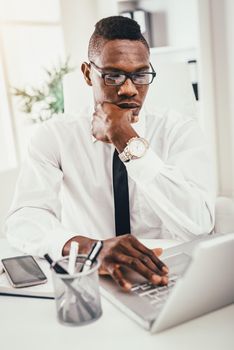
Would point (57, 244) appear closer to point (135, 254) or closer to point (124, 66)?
point (135, 254)

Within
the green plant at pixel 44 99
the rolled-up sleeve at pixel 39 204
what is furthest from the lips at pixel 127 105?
the green plant at pixel 44 99

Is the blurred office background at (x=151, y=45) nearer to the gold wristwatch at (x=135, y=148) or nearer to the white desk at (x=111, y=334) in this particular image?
the gold wristwatch at (x=135, y=148)

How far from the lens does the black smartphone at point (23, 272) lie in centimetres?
95

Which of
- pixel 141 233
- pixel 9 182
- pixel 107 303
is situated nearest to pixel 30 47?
pixel 9 182

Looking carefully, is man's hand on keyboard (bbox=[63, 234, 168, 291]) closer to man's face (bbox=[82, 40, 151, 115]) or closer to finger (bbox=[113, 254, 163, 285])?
finger (bbox=[113, 254, 163, 285])

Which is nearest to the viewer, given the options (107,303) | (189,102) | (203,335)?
(203,335)

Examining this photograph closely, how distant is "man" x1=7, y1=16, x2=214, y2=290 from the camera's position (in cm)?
125

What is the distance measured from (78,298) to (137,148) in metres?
0.55

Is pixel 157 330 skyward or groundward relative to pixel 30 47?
groundward

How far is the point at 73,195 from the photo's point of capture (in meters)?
1.53

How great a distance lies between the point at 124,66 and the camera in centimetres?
137

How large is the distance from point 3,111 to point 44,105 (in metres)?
0.34

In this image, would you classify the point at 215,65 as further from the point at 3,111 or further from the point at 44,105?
the point at 3,111

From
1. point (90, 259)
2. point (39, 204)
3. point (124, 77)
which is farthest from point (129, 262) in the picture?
point (124, 77)
